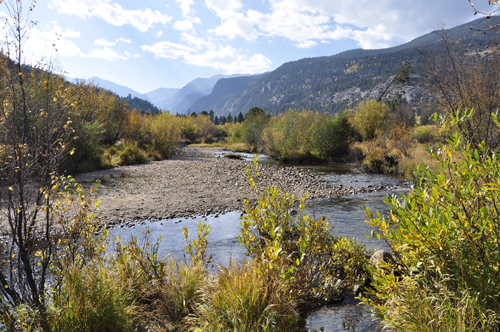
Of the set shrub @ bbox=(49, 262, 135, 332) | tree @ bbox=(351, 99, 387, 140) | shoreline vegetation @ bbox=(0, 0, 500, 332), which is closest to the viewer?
shoreline vegetation @ bbox=(0, 0, 500, 332)

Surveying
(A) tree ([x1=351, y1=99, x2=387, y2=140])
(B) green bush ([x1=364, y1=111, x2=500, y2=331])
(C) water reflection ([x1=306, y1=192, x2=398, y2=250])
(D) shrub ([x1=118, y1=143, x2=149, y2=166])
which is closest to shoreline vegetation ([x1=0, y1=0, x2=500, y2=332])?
(B) green bush ([x1=364, y1=111, x2=500, y2=331])

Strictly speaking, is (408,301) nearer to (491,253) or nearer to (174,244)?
(491,253)

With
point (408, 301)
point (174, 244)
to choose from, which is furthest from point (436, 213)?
point (174, 244)

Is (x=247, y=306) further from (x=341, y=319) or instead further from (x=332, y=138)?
(x=332, y=138)

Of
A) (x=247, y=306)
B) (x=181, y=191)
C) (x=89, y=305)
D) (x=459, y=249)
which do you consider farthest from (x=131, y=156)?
(x=459, y=249)

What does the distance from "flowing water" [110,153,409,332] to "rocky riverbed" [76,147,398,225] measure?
76cm

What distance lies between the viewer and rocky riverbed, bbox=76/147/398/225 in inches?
408

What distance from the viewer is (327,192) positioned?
14273mm

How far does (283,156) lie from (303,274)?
2589 centimetres

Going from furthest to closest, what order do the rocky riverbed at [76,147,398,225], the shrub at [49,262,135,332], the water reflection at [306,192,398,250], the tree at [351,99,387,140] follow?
the tree at [351,99,387,140] < the rocky riverbed at [76,147,398,225] < the water reflection at [306,192,398,250] < the shrub at [49,262,135,332]

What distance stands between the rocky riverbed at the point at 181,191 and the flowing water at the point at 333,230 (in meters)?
0.76

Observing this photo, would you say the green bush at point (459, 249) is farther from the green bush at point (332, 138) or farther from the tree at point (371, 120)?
the tree at point (371, 120)

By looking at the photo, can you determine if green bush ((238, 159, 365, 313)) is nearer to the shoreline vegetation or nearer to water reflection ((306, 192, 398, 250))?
the shoreline vegetation

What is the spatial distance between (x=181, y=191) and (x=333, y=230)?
787 centimetres
